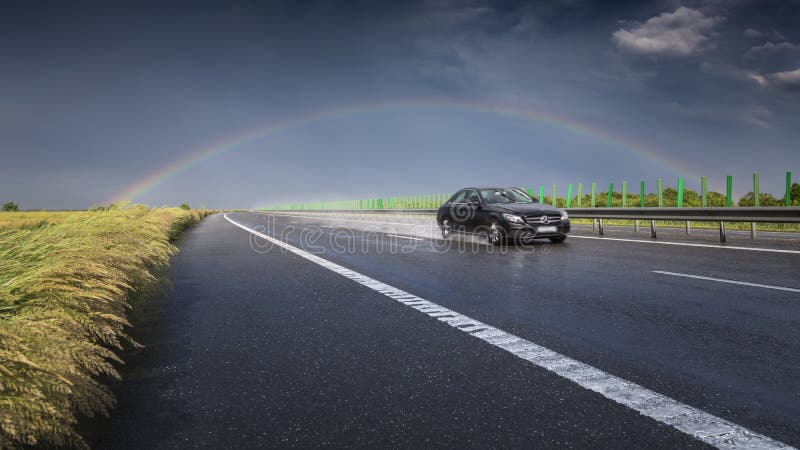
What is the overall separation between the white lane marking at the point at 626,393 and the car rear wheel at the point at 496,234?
7217mm

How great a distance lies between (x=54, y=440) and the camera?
6.54ft

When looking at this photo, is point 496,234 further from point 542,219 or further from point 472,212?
point 472,212

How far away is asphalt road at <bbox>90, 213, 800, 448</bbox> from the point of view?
2.21m

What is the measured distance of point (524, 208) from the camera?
11484 millimetres

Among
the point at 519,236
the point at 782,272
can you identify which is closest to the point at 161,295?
the point at 519,236

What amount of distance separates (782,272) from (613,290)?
321cm

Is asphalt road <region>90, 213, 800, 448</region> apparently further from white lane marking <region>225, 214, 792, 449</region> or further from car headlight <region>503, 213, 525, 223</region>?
car headlight <region>503, 213, 525, 223</region>

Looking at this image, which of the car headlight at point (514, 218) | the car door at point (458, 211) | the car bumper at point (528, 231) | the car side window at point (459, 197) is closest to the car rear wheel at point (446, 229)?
the car door at point (458, 211)

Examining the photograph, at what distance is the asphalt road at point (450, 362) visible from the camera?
2.21 meters

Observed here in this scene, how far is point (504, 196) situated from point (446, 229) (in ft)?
7.43

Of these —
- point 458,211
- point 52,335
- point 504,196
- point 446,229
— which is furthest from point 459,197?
point 52,335

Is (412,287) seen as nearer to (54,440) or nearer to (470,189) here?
(54,440)

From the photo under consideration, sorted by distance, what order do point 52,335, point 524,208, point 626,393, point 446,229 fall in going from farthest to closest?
point 446,229, point 524,208, point 626,393, point 52,335

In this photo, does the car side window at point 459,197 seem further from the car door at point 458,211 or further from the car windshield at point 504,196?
the car windshield at point 504,196
